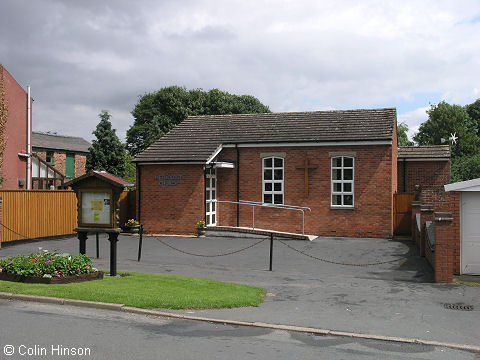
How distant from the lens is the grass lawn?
948cm

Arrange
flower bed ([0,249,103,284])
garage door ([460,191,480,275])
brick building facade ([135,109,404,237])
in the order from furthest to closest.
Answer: brick building facade ([135,109,404,237]), garage door ([460,191,480,275]), flower bed ([0,249,103,284])

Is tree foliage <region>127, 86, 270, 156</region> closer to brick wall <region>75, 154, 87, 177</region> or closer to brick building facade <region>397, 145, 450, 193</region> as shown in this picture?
brick wall <region>75, 154, 87, 177</region>

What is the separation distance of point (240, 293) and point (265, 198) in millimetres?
13305

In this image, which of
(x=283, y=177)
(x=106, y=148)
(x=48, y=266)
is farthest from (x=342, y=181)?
(x=106, y=148)

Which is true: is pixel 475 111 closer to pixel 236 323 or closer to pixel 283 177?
pixel 283 177

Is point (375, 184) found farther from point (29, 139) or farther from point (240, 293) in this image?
point (29, 139)

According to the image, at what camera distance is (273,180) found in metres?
23.7

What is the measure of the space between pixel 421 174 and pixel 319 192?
27.8ft

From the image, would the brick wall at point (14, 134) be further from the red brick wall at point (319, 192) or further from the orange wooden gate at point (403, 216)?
the orange wooden gate at point (403, 216)

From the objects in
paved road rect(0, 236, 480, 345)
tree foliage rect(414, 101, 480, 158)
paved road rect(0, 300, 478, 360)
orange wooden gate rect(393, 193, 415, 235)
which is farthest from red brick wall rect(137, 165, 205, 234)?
tree foliage rect(414, 101, 480, 158)

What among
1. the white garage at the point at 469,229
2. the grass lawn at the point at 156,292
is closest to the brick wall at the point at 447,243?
the white garage at the point at 469,229

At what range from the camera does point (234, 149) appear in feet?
80.2

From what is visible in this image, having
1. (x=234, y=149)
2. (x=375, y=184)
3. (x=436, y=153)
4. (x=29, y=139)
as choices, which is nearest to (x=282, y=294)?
(x=375, y=184)

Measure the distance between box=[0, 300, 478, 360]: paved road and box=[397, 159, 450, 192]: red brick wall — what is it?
72.5 feet
